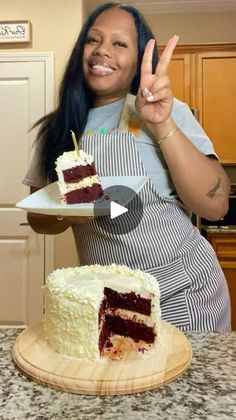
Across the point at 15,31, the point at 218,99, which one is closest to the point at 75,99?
the point at 15,31

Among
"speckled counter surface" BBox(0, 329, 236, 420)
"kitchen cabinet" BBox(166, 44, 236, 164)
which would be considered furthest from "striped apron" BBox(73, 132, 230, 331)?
"kitchen cabinet" BBox(166, 44, 236, 164)

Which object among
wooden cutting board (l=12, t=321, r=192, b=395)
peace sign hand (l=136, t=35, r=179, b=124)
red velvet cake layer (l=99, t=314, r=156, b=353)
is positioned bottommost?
red velvet cake layer (l=99, t=314, r=156, b=353)

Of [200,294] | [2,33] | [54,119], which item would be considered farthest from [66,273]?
[2,33]

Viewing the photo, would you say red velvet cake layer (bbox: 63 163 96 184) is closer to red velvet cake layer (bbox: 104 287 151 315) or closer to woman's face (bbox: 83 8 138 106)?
woman's face (bbox: 83 8 138 106)

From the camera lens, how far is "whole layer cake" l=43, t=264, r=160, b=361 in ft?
3.02

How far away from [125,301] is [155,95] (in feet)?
1.63

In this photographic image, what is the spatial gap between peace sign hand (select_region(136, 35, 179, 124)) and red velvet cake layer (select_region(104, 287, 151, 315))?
0.43 metres

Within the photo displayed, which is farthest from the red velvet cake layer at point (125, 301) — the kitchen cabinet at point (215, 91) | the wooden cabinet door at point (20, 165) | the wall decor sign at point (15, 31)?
the kitchen cabinet at point (215, 91)

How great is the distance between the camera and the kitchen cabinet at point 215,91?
11.4 feet

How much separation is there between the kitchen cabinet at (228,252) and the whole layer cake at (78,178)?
6.74ft

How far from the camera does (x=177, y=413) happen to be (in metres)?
0.69

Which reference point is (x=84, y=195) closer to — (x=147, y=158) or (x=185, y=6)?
(x=147, y=158)

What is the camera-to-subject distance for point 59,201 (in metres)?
1.19

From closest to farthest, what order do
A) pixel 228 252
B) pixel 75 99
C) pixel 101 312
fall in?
pixel 101 312 → pixel 75 99 → pixel 228 252
